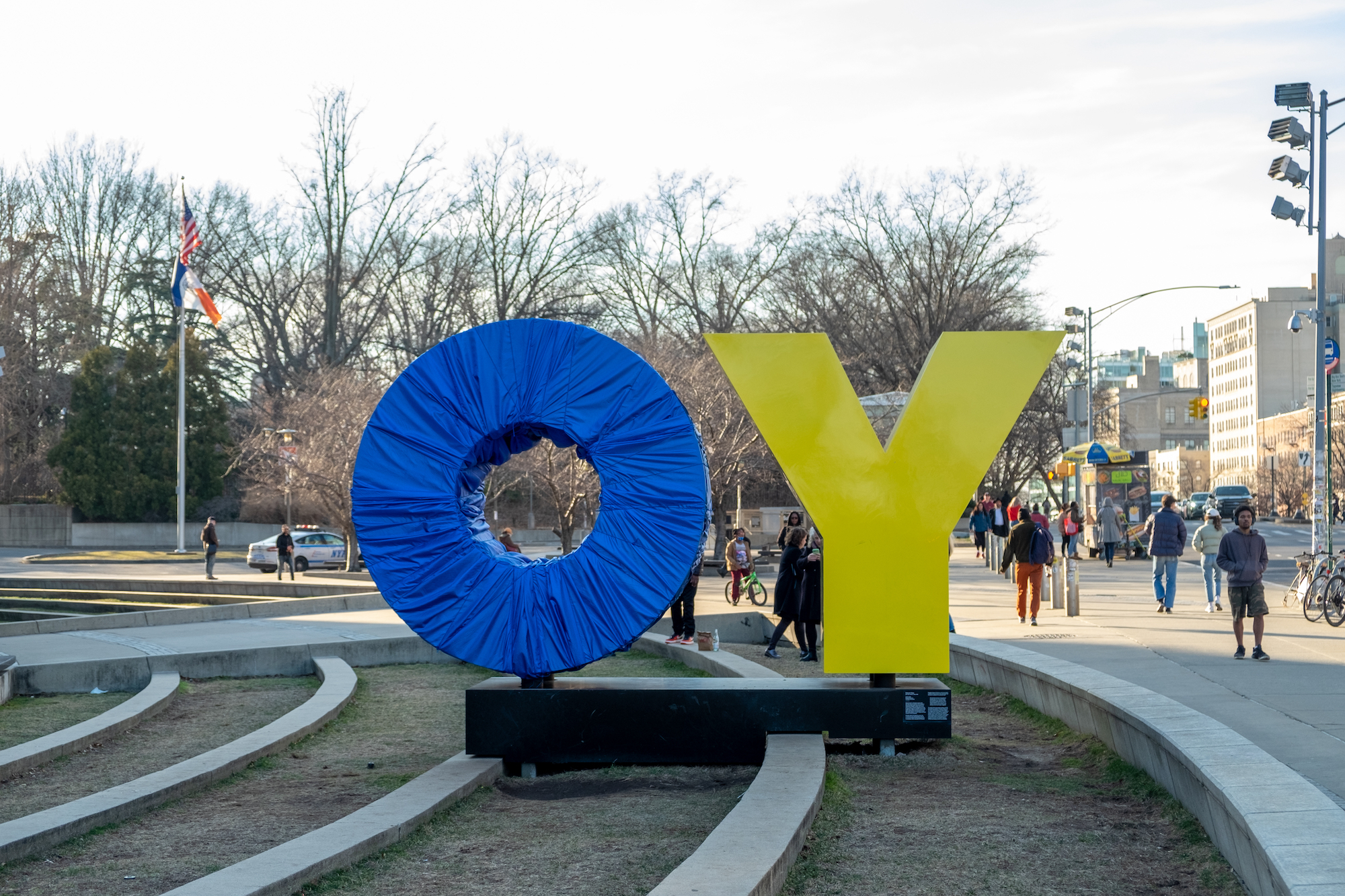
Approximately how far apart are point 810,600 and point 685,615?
154 cm

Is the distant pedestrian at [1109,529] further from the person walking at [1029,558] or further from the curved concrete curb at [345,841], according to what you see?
the curved concrete curb at [345,841]

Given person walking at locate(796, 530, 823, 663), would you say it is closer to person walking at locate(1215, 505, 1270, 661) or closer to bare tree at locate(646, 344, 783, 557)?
person walking at locate(1215, 505, 1270, 661)

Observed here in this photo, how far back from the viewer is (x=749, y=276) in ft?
164

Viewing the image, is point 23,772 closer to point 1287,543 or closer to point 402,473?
point 402,473

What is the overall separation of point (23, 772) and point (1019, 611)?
12931 millimetres

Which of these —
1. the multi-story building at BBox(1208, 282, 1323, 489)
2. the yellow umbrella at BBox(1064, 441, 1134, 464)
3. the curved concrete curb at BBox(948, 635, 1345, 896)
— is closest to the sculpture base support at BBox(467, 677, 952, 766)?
the curved concrete curb at BBox(948, 635, 1345, 896)

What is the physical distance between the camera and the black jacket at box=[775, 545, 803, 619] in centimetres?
1520

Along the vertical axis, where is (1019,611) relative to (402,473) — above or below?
below

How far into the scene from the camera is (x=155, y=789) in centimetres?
761

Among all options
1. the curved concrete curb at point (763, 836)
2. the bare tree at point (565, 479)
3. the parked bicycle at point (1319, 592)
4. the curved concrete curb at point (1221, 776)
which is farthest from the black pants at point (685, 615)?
the bare tree at point (565, 479)

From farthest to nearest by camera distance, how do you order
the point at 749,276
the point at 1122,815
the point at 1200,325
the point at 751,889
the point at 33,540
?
the point at 1200,325
the point at 33,540
the point at 749,276
the point at 1122,815
the point at 751,889

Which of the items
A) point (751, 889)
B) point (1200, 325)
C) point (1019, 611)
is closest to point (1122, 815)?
point (751, 889)

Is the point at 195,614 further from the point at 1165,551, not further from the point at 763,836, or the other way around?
the point at 763,836

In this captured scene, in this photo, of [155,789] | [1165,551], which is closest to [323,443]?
[1165,551]
